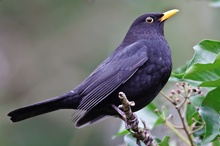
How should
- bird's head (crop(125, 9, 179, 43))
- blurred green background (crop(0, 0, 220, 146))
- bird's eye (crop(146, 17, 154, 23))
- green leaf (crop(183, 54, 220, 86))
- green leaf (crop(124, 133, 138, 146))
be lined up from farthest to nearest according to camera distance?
1. blurred green background (crop(0, 0, 220, 146))
2. bird's eye (crop(146, 17, 154, 23))
3. bird's head (crop(125, 9, 179, 43))
4. green leaf (crop(124, 133, 138, 146))
5. green leaf (crop(183, 54, 220, 86))

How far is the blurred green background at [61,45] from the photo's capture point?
8148mm

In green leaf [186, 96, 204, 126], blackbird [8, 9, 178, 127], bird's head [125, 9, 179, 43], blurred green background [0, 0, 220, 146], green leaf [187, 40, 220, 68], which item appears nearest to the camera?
green leaf [187, 40, 220, 68]

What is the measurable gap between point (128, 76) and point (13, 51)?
5.28 m

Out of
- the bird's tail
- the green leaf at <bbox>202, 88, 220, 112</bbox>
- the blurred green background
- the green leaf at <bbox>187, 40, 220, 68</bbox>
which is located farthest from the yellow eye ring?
the blurred green background

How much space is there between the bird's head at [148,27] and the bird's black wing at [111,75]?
21 centimetres

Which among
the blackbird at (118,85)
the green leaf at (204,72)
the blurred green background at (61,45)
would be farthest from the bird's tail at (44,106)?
the blurred green background at (61,45)

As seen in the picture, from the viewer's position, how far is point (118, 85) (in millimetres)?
4523

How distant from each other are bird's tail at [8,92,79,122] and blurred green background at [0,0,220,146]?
304 cm

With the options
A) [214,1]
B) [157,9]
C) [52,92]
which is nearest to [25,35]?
[52,92]

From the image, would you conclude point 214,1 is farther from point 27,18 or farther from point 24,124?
point 27,18

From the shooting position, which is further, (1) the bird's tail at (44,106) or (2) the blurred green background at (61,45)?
(2) the blurred green background at (61,45)

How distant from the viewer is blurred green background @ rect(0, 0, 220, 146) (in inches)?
321

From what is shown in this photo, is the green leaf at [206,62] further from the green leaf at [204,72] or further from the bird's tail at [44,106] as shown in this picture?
the bird's tail at [44,106]

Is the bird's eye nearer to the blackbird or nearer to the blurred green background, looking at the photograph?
the blackbird
